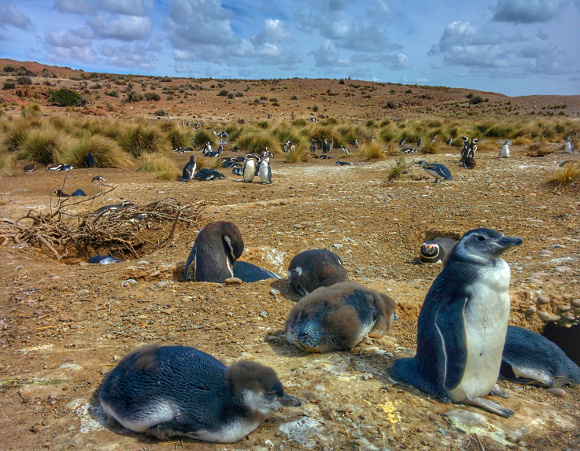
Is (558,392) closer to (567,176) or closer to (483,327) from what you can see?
(483,327)

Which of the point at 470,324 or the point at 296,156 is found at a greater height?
the point at 296,156

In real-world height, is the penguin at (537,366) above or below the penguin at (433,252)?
below

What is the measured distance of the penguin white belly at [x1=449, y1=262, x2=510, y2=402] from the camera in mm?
2207

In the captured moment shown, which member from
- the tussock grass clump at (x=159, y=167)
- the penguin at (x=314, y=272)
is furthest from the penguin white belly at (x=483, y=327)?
the tussock grass clump at (x=159, y=167)

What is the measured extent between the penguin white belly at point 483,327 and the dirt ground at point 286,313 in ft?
0.52

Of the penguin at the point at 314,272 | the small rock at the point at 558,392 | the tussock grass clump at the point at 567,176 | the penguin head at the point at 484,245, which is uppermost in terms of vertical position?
the tussock grass clump at the point at 567,176

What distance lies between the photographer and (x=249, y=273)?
4.61 m

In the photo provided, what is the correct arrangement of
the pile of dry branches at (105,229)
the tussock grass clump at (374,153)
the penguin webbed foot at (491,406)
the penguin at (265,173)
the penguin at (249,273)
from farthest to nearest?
1. the tussock grass clump at (374,153)
2. the penguin at (265,173)
3. the pile of dry branches at (105,229)
4. the penguin at (249,273)
5. the penguin webbed foot at (491,406)

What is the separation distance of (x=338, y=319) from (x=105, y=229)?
424cm

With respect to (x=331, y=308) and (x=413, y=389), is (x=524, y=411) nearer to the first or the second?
(x=413, y=389)

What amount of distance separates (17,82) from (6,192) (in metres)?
42.6

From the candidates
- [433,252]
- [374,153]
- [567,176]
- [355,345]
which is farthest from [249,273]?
[374,153]

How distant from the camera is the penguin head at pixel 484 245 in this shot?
7.22ft

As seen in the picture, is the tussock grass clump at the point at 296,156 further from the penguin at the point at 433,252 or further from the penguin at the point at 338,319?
the penguin at the point at 338,319
